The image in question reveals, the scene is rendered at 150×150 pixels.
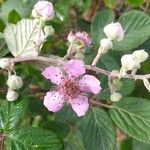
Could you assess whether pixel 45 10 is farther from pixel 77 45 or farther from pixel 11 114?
pixel 11 114

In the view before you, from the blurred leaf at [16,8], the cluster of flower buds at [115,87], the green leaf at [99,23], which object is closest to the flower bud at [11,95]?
the cluster of flower buds at [115,87]

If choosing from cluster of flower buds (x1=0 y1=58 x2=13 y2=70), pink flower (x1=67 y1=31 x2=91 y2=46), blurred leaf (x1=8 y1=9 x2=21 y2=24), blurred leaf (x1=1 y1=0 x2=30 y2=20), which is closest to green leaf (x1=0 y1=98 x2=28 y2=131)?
cluster of flower buds (x1=0 y1=58 x2=13 y2=70)

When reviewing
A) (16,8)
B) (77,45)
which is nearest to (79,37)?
(77,45)

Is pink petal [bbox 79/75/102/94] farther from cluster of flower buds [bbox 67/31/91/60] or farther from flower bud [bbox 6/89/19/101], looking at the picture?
flower bud [bbox 6/89/19/101]

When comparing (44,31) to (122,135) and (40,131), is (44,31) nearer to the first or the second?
(40,131)

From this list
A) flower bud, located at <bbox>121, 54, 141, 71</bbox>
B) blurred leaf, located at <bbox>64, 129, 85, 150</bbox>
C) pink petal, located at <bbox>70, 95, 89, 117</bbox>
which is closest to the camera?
flower bud, located at <bbox>121, 54, 141, 71</bbox>

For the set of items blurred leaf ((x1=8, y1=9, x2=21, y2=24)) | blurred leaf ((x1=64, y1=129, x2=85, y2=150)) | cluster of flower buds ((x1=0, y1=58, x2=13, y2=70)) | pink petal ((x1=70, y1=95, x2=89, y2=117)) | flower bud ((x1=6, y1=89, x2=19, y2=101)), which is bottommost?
blurred leaf ((x1=64, y1=129, x2=85, y2=150))

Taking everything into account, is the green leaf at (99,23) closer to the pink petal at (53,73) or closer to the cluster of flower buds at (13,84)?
the pink petal at (53,73)
